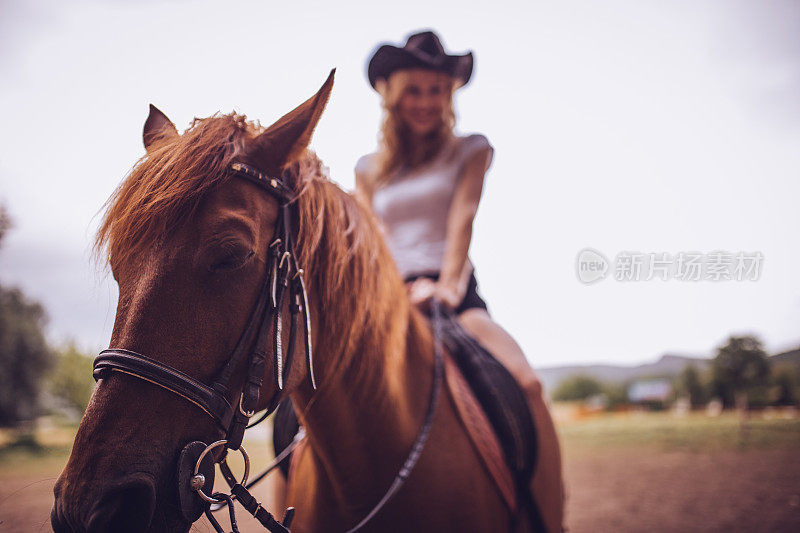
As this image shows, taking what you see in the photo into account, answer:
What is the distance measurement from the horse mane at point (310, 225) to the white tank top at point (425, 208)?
867 millimetres

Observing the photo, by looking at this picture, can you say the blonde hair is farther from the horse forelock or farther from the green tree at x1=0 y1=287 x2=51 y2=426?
the green tree at x1=0 y1=287 x2=51 y2=426

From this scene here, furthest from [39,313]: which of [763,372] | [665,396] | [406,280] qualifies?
[665,396]

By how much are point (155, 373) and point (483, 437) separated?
1.40 metres

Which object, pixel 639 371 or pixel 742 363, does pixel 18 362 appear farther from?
pixel 639 371

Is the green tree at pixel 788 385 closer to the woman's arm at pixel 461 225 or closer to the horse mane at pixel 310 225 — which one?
the woman's arm at pixel 461 225

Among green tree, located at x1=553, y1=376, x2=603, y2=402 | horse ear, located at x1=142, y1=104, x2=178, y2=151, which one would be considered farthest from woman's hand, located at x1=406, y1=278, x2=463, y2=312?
green tree, located at x1=553, y1=376, x2=603, y2=402

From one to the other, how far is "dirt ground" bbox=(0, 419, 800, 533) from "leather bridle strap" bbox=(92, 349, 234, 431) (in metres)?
5.39

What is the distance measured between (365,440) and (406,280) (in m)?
1.22

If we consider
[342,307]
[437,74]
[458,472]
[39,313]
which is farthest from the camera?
[39,313]

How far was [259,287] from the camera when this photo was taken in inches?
54.5

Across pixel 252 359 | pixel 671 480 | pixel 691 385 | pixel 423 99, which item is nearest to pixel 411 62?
pixel 423 99

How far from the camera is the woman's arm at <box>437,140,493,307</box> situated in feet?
8.59

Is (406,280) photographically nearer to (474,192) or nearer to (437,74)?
(474,192)

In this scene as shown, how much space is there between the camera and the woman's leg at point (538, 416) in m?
2.11
